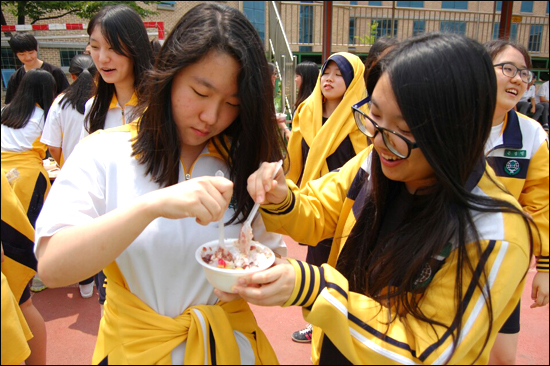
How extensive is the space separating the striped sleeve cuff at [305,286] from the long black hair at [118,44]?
5.76 feet

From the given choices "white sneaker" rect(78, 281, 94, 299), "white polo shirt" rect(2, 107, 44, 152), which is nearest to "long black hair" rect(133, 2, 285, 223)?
"white polo shirt" rect(2, 107, 44, 152)

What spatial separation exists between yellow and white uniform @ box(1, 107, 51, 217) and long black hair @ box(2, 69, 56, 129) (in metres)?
0.05

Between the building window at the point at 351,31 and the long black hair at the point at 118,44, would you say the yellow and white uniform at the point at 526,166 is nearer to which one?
the long black hair at the point at 118,44

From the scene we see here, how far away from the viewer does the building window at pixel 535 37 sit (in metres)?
12.0

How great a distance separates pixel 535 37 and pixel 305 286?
48.2ft

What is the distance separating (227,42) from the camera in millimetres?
1122

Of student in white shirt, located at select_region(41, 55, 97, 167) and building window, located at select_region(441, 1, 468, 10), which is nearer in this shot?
student in white shirt, located at select_region(41, 55, 97, 167)

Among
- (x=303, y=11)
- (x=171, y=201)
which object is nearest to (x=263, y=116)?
(x=171, y=201)

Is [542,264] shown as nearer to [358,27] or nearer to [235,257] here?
[235,257]

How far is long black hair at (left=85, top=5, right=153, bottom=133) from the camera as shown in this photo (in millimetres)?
2367

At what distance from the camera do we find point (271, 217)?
1.31m

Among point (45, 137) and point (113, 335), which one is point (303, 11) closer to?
point (45, 137)

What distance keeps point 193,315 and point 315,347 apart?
1.44 ft

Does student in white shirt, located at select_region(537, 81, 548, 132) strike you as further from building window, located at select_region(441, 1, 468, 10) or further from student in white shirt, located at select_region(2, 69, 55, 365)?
student in white shirt, located at select_region(2, 69, 55, 365)
